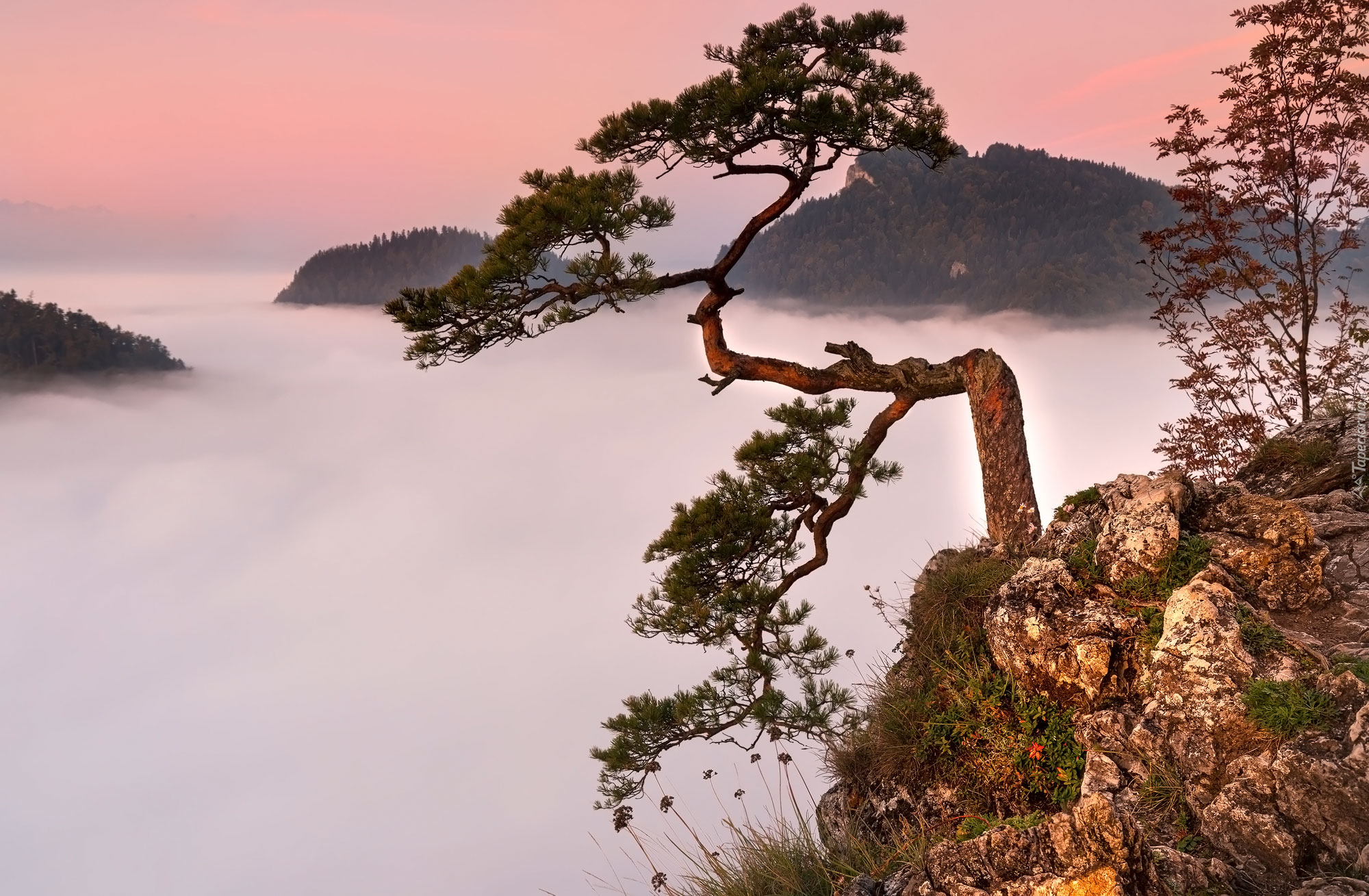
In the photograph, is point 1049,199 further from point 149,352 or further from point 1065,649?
point 149,352

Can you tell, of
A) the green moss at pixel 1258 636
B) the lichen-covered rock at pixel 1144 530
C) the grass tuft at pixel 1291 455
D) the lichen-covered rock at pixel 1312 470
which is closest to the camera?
the green moss at pixel 1258 636

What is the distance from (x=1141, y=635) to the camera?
14.9ft

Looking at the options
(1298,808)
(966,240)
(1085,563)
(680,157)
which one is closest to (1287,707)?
(1298,808)

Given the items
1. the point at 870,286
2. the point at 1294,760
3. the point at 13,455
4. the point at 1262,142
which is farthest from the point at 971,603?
the point at 13,455

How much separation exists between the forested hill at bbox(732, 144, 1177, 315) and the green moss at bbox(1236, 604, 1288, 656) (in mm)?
41709

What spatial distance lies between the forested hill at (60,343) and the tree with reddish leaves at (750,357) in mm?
61660

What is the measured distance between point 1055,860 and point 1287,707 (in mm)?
1873

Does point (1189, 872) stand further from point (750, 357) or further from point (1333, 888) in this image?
point (750, 357)

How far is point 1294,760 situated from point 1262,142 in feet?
24.9

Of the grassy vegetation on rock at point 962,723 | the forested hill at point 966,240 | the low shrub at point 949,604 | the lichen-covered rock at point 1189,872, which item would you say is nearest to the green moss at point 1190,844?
the lichen-covered rock at point 1189,872

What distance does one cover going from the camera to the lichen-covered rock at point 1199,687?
12.4 feet

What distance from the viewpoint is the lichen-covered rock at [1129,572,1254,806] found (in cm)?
379

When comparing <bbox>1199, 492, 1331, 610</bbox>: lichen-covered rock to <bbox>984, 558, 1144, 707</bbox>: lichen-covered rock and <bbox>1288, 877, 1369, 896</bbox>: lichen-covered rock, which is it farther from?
<bbox>1288, 877, 1369, 896</bbox>: lichen-covered rock

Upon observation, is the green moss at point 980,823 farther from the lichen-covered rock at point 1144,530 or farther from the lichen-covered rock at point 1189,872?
the lichen-covered rock at point 1144,530
